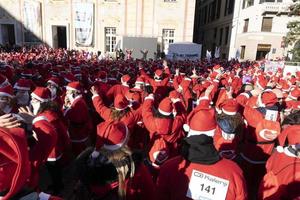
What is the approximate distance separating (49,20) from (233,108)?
33.5m

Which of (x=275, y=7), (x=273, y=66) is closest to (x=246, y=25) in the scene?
(x=275, y=7)

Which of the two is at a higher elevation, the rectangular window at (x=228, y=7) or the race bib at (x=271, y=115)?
the rectangular window at (x=228, y=7)

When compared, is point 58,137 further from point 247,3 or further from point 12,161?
point 247,3

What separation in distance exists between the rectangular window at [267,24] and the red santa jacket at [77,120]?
35.1m

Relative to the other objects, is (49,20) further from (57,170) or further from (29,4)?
(57,170)

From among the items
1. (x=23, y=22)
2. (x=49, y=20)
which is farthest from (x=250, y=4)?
(x=23, y=22)

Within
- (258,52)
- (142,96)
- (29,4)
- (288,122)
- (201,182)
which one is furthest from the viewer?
(258,52)

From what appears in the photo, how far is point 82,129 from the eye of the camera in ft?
17.1

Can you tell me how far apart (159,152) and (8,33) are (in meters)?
36.9

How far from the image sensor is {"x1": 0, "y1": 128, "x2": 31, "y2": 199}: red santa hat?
4.88ft

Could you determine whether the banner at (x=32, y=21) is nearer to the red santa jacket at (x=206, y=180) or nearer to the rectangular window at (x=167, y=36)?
the rectangular window at (x=167, y=36)

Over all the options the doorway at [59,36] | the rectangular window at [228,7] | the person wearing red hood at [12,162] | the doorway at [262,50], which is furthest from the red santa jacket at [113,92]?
the rectangular window at [228,7]

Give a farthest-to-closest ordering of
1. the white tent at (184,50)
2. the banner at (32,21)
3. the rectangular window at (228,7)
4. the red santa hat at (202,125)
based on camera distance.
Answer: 1. the rectangular window at (228,7)
2. the banner at (32,21)
3. the white tent at (184,50)
4. the red santa hat at (202,125)

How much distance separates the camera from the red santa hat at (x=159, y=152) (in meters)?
4.25
